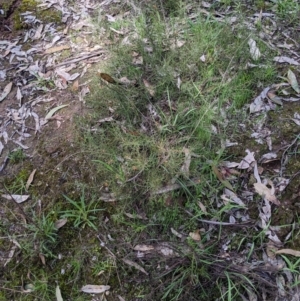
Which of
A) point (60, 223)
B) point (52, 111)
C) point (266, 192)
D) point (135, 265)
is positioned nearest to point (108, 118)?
point (52, 111)

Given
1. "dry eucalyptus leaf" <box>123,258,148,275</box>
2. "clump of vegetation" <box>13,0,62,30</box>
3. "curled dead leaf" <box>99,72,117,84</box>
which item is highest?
"clump of vegetation" <box>13,0,62,30</box>

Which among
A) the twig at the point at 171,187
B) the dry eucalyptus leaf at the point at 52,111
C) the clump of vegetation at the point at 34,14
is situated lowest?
the twig at the point at 171,187

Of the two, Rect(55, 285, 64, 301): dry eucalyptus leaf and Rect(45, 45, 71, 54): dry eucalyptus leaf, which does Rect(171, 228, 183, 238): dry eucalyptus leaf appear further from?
Rect(45, 45, 71, 54): dry eucalyptus leaf

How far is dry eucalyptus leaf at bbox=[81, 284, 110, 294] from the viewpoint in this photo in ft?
6.15

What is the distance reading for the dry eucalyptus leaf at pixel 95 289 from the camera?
1876 mm

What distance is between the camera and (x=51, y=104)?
247 centimetres

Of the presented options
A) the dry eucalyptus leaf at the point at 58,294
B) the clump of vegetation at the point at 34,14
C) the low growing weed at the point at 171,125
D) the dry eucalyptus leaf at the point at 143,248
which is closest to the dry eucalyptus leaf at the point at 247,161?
the low growing weed at the point at 171,125

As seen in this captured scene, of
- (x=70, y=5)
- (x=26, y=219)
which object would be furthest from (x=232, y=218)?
(x=70, y=5)

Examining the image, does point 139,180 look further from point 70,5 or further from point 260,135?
point 70,5

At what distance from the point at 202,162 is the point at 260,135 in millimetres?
390

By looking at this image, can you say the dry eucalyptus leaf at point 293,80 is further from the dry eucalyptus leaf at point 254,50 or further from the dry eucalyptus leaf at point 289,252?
the dry eucalyptus leaf at point 289,252

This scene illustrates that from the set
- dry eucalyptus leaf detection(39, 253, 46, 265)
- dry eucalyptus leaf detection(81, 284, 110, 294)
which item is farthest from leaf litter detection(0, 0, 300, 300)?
dry eucalyptus leaf detection(39, 253, 46, 265)

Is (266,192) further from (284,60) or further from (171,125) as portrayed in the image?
(284,60)

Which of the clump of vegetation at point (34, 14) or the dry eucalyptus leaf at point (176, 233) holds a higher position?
the clump of vegetation at point (34, 14)
